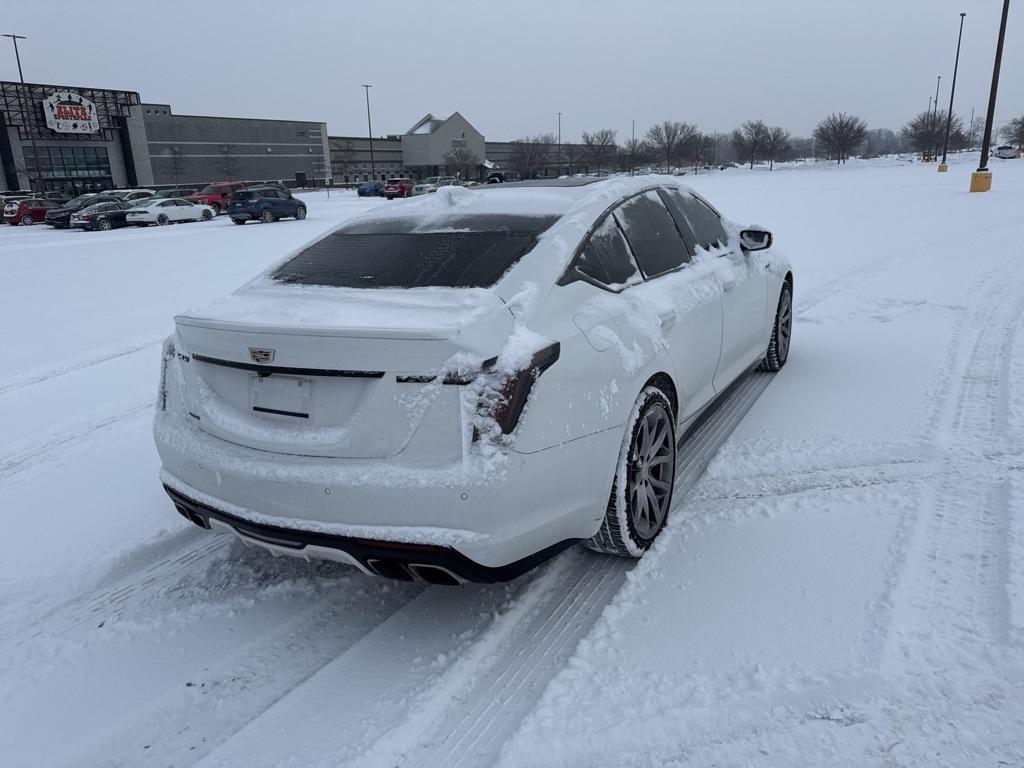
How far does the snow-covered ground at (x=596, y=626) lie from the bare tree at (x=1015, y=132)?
9571 centimetres

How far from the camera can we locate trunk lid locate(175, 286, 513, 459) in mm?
2369

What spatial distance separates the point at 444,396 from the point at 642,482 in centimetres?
117

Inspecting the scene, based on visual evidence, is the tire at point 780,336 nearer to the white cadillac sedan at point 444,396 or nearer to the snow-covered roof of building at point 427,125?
the white cadillac sedan at point 444,396

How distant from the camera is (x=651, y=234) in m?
3.75

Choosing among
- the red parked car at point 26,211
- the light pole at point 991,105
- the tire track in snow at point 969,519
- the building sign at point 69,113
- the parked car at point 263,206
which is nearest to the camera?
the tire track in snow at point 969,519

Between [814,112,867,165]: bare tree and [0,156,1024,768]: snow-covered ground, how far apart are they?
86.9 m

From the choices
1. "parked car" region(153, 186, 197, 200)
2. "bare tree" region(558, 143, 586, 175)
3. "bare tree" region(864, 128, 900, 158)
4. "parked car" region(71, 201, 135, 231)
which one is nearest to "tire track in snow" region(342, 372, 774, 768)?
"parked car" region(71, 201, 135, 231)

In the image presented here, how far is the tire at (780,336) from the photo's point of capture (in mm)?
5613

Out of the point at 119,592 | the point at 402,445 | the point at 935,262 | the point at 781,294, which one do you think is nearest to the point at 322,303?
the point at 402,445

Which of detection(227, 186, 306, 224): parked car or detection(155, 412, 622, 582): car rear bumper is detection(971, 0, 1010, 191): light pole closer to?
detection(227, 186, 306, 224): parked car

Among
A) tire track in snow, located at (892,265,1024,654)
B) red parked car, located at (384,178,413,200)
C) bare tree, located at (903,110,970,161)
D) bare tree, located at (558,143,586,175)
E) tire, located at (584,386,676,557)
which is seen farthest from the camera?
bare tree, located at (558,143,586,175)

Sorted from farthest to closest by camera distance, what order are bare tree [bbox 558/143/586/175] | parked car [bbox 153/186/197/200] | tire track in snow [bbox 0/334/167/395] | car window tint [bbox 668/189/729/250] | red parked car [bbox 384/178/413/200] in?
bare tree [bbox 558/143/586/175], red parked car [bbox 384/178/413/200], parked car [bbox 153/186/197/200], tire track in snow [bbox 0/334/167/395], car window tint [bbox 668/189/729/250]

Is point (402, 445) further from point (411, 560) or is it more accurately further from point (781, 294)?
point (781, 294)

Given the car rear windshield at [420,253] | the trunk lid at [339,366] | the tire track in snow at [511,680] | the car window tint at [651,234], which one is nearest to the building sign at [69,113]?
the car rear windshield at [420,253]
